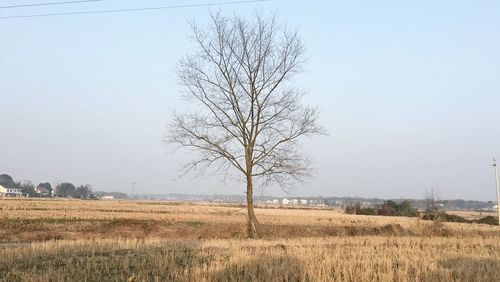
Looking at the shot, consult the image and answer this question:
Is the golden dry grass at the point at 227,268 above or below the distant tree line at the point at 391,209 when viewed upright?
above

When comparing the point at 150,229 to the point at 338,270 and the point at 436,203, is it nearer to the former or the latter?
the point at 338,270

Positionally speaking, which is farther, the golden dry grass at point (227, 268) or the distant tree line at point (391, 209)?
the distant tree line at point (391, 209)

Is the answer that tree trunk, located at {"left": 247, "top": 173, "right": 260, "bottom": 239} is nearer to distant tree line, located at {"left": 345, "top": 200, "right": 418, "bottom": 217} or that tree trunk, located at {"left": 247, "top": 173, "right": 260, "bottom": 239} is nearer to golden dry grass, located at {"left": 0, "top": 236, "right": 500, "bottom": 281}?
golden dry grass, located at {"left": 0, "top": 236, "right": 500, "bottom": 281}

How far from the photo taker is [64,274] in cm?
1002

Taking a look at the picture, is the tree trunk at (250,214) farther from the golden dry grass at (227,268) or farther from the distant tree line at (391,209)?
the distant tree line at (391,209)

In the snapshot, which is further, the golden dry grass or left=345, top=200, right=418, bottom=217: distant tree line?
left=345, top=200, right=418, bottom=217: distant tree line

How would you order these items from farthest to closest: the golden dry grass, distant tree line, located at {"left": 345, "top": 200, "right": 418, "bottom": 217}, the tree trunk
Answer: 1. distant tree line, located at {"left": 345, "top": 200, "right": 418, "bottom": 217}
2. the tree trunk
3. the golden dry grass

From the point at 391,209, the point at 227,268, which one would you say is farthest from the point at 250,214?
the point at 391,209

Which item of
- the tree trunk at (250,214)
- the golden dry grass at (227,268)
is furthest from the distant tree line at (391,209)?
the golden dry grass at (227,268)

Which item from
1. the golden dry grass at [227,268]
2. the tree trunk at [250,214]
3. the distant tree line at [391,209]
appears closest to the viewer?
the golden dry grass at [227,268]

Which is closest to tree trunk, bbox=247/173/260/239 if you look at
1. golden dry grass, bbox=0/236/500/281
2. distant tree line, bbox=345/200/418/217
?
golden dry grass, bbox=0/236/500/281

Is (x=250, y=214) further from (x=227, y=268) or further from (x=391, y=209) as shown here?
(x=391, y=209)

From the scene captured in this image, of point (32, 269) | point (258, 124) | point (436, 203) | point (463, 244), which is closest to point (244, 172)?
point (258, 124)

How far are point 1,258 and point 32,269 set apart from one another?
312cm
